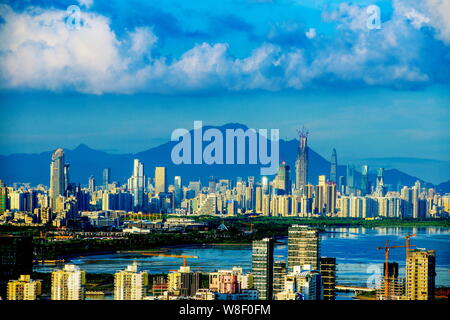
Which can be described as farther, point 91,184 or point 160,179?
point 91,184

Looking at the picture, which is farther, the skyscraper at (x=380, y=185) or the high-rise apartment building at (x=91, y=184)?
the high-rise apartment building at (x=91, y=184)

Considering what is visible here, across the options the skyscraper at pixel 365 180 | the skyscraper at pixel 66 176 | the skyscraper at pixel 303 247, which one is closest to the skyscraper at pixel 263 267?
the skyscraper at pixel 303 247

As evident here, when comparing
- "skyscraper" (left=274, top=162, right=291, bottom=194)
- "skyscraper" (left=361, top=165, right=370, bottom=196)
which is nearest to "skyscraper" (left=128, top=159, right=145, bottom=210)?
"skyscraper" (left=274, top=162, right=291, bottom=194)

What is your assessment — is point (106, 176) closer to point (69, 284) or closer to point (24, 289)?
point (69, 284)

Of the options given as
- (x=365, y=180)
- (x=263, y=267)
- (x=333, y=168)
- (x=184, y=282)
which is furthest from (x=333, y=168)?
(x=184, y=282)

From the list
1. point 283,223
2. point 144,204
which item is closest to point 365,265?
point 283,223

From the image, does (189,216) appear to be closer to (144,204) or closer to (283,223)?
(144,204)

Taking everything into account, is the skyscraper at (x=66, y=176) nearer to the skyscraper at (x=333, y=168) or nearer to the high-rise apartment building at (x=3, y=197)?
the high-rise apartment building at (x=3, y=197)
